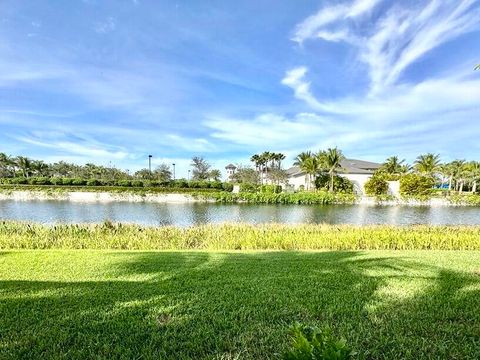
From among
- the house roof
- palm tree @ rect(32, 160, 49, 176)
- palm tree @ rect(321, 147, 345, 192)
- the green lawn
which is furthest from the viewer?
palm tree @ rect(32, 160, 49, 176)

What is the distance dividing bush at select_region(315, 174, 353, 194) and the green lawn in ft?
157

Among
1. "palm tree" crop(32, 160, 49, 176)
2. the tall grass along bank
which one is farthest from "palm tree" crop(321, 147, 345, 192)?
"palm tree" crop(32, 160, 49, 176)

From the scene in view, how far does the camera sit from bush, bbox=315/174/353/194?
52.5 metres

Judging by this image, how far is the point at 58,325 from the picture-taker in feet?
10.6

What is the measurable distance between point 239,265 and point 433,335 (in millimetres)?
3414

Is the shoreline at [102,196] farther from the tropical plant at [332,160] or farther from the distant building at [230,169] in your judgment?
the distant building at [230,169]

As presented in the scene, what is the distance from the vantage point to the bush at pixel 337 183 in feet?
172

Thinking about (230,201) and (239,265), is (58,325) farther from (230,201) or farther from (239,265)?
(230,201)

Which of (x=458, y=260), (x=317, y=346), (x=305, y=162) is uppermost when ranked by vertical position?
(x=305, y=162)

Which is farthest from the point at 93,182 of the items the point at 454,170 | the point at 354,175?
the point at 454,170

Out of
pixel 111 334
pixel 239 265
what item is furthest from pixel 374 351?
pixel 239 265

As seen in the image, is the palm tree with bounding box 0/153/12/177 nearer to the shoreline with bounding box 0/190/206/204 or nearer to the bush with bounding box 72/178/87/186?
the bush with bounding box 72/178/87/186

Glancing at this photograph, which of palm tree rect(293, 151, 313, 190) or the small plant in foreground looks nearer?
the small plant in foreground

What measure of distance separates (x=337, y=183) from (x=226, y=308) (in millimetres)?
51384
